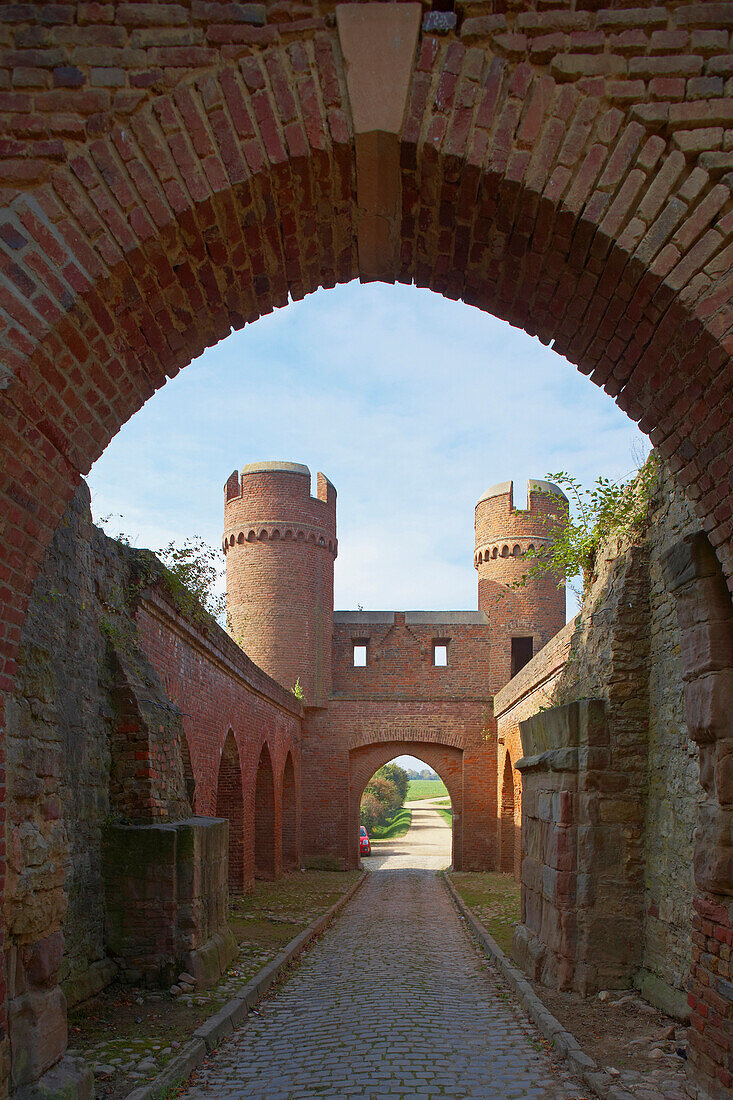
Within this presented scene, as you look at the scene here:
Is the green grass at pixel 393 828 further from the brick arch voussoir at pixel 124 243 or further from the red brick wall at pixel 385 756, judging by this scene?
the brick arch voussoir at pixel 124 243

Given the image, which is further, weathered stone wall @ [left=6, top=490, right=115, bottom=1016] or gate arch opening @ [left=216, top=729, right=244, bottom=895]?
gate arch opening @ [left=216, top=729, right=244, bottom=895]

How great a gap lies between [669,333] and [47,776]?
4228 millimetres

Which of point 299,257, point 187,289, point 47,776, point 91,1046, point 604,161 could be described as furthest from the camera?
point 91,1046

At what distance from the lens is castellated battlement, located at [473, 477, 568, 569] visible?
1109 inches

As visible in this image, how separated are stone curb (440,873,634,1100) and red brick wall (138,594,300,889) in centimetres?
502

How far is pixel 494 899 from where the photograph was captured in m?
16.5

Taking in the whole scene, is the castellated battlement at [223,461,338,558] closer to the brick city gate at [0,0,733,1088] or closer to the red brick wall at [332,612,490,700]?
the red brick wall at [332,612,490,700]

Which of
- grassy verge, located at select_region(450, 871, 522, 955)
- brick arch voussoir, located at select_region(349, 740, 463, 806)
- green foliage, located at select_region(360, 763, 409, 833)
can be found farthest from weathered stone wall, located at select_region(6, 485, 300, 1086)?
green foliage, located at select_region(360, 763, 409, 833)

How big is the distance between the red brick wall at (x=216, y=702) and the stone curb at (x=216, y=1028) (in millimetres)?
3394

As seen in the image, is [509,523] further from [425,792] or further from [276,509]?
[425,792]

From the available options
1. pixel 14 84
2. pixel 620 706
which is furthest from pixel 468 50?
pixel 620 706

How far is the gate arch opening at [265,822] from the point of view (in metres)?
20.5

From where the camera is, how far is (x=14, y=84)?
11.4 ft

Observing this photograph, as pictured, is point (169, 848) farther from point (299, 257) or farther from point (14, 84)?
point (14, 84)
